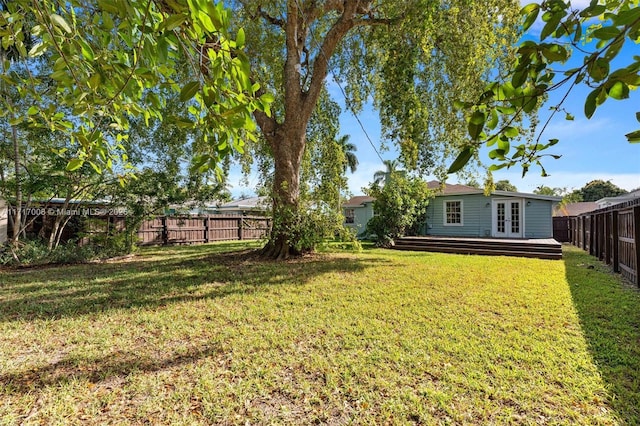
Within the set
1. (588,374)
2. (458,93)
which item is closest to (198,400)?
(588,374)

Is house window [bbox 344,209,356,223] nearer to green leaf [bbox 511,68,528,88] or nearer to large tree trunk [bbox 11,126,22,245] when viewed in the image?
large tree trunk [bbox 11,126,22,245]

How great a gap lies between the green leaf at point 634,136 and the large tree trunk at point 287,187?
825cm

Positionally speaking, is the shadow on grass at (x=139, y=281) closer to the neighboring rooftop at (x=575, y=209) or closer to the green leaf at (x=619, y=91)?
the green leaf at (x=619, y=91)

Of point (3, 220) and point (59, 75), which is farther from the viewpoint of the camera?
point (3, 220)

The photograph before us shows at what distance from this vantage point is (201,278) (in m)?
6.87

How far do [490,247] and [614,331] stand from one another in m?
8.52

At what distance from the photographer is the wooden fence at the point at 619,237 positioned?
599 cm

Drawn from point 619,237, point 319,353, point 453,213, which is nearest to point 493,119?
point 319,353

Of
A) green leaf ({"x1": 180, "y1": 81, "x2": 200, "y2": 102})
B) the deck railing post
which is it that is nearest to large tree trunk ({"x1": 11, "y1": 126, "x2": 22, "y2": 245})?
green leaf ({"x1": 180, "y1": 81, "x2": 200, "y2": 102})

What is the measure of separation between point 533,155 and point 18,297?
7459mm

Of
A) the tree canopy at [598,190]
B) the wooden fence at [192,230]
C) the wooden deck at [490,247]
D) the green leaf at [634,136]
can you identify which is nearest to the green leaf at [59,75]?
the green leaf at [634,136]

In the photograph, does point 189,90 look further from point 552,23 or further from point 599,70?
point 599,70

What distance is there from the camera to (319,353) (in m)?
3.22

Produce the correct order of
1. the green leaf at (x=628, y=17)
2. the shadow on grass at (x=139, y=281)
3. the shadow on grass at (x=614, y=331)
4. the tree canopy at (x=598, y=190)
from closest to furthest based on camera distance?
the green leaf at (x=628, y=17) < the shadow on grass at (x=614, y=331) < the shadow on grass at (x=139, y=281) < the tree canopy at (x=598, y=190)
